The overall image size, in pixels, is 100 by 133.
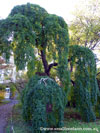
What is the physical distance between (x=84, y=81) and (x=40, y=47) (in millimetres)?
3609

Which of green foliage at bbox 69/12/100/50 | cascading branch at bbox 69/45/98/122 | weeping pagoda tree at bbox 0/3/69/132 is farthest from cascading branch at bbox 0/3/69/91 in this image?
green foliage at bbox 69/12/100/50

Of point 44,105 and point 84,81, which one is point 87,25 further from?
point 44,105

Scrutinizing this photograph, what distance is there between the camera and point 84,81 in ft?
29.1

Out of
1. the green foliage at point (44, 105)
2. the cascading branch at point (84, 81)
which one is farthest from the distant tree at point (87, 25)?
the green foliage at point (44, 105)

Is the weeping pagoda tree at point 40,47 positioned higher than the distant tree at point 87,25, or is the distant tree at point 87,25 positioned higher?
the distant tree at point 87,25

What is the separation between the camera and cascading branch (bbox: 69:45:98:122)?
28.3 ft

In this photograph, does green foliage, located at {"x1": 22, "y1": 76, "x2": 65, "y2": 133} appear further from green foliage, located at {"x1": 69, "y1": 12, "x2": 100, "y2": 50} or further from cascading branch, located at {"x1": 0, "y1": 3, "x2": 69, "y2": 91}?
green foliage, located at {"x1": 69, "y1": 12, "x2": 100, "y2": 50}

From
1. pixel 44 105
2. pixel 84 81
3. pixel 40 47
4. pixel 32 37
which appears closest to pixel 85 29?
pixel 40 47

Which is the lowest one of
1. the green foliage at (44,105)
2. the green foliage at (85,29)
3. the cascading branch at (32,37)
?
the green foliage at (44,105)

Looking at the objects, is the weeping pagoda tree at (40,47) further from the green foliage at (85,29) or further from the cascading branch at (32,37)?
the green foliage at (85,29)

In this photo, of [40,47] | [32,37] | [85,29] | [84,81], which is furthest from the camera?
[85,29]

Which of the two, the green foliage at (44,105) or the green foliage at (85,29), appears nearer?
the green foliage at (44,105)

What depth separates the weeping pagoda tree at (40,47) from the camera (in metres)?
6.65

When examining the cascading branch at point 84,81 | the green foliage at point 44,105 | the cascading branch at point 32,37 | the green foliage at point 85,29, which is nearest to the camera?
the green foliage at point 44,105
